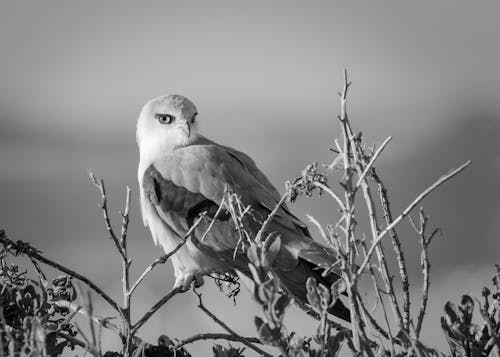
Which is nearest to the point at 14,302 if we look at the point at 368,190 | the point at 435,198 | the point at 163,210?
the point at 368,190

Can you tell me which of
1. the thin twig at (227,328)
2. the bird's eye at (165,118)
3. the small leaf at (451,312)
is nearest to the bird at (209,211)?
the bird's eye at (165,118)

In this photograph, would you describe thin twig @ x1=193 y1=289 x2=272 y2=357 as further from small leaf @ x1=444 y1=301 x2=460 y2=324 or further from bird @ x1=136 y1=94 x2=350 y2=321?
bird @ x1=136 y1=94 x2=350 y2=321

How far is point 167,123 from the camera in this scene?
22.9 feet

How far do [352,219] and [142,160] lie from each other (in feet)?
13.0

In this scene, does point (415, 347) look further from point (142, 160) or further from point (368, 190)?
point (142, 160)

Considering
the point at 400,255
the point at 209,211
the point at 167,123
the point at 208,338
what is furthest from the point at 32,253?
the point at 167,123

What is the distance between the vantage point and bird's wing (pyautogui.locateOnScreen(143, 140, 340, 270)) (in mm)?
5824

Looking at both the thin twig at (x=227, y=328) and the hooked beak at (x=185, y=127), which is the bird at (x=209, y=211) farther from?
the thin twig at (x=227, y=328)

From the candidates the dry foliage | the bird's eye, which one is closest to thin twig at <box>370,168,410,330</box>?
the dry foliage

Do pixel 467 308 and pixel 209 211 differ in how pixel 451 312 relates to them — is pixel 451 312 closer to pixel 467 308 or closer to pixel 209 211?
pixel 467 308

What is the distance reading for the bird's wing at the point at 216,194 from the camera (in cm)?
582

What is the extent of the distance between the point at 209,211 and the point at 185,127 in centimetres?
100

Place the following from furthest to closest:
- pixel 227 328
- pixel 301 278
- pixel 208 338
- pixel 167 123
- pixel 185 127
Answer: pixel 167 123, pixel 185 127, pixel 301 278, pixel 208 338, pixel 227 328

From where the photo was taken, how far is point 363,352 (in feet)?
9.58
